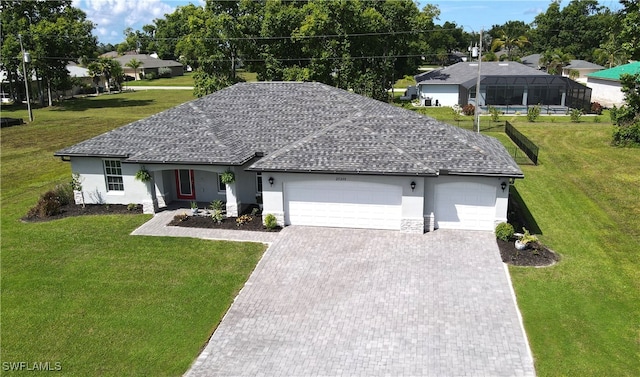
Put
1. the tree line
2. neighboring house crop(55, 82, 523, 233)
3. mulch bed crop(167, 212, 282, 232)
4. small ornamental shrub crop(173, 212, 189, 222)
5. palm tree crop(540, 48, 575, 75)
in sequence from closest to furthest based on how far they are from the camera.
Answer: neighboring house crop(55, 82, 523, 233), mulch bed crop(167, 212, 282, 232), small ornamental shrub crop(173, 212, 189, 222), the tree line, palm tree crop(540, 48, 575, 75)

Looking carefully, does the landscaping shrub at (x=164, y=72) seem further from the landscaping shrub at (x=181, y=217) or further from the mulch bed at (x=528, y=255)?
the mulch bed at (x=528, y=255)

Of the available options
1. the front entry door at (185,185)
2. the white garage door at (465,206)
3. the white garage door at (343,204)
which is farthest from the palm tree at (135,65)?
the white garage door at (465,206)

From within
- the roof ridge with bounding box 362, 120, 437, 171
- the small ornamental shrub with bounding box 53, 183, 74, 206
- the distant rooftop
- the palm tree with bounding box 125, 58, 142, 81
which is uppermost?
the palm tree with bounding box 125, 58, 142, 81

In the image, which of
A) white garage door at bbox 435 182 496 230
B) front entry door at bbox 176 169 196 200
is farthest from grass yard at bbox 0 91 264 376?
white garage door at bbox 435 182 496 230

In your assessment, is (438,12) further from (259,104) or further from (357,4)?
(259,104)

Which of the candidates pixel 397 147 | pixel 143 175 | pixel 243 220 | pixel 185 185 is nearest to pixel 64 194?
pixel 143 175

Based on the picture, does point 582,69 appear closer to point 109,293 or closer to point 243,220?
point 243,220

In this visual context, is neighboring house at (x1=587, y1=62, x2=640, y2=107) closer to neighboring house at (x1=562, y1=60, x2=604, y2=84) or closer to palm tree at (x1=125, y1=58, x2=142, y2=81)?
neighboring house at (x1=562, y1=60, x2=604, y2=84)
